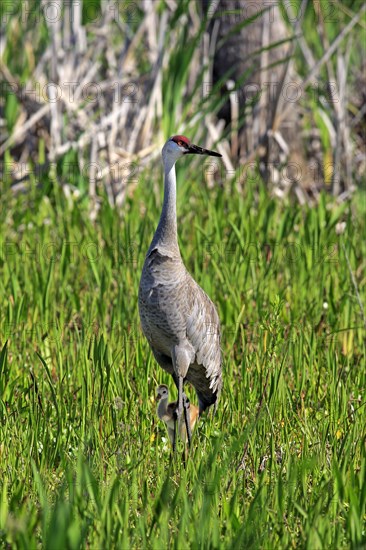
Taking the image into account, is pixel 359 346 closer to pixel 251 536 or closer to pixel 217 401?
pixel 217 401

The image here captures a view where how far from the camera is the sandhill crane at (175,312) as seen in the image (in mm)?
3604

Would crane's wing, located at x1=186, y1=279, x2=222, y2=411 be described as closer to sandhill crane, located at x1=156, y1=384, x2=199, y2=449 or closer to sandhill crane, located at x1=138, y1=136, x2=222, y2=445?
sandhill crane, located at x1=138, y1=136, x2=222, y2=445

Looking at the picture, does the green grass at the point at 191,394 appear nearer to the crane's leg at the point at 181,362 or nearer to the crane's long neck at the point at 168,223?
Answer: the crane's leg at the point at 181,362

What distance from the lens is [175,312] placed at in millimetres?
3607

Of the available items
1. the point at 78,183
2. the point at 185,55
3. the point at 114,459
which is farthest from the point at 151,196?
the point at 114,459

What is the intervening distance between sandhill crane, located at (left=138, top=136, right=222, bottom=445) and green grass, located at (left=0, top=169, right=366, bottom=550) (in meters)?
0.14

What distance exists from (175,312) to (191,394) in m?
0.84

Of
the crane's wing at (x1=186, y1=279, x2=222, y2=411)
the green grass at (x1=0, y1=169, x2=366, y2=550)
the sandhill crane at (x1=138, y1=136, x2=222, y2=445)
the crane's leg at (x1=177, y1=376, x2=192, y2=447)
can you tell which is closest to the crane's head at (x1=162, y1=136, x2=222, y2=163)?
the sandhill crane at (x1=138, y1=136, x2=222, y2=445)

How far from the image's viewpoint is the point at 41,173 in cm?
659

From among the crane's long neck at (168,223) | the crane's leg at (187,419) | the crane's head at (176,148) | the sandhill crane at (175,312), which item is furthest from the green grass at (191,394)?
the crane's head at (176,148)

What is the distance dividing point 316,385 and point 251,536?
1378mm

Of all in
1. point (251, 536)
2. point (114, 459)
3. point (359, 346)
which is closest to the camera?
point (251, 536)

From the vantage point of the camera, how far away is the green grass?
2.64 meters

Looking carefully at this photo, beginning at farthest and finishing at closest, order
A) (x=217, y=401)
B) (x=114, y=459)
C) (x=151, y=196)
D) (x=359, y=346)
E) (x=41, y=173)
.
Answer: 1. (x=41, y=173)
2. (x=151, y=196)
3. (x=359, y=346)
4. (x=217, y=401)
5. (x=114, y=459)
